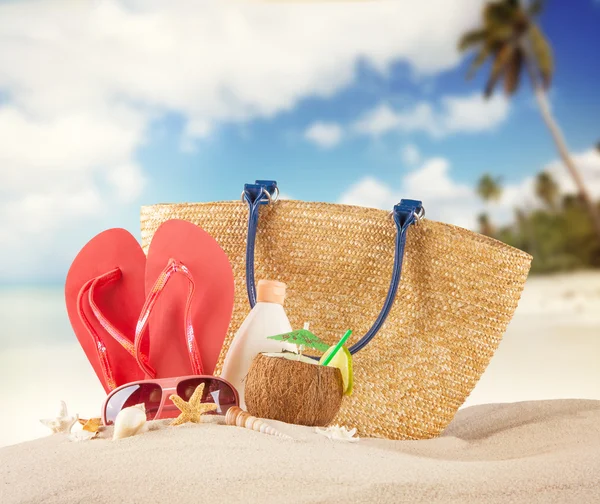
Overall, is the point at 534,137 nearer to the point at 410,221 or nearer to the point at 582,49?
the point at 582,49

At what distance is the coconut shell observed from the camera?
93cm

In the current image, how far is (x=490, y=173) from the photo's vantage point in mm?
6094

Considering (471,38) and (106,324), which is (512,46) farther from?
(106,324)

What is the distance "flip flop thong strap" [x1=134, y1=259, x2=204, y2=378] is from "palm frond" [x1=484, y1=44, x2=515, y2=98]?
241 inches

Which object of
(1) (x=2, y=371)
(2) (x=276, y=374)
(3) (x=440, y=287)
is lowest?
(1) (x=2, y=371)

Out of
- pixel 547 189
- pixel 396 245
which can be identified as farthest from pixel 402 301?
pixel 547 189

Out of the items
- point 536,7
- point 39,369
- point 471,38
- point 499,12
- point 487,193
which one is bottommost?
point 39,369

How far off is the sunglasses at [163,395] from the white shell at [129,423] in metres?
0.09

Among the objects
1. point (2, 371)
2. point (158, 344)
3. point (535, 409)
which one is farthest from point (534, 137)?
point (158, 344)

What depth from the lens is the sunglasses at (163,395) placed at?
3.16 ft

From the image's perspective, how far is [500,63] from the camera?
7.53 metres

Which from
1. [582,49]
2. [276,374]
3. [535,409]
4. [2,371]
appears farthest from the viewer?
[582,49]

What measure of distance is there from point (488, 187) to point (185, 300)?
5.40 metres

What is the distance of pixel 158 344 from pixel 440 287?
48 centimetres
